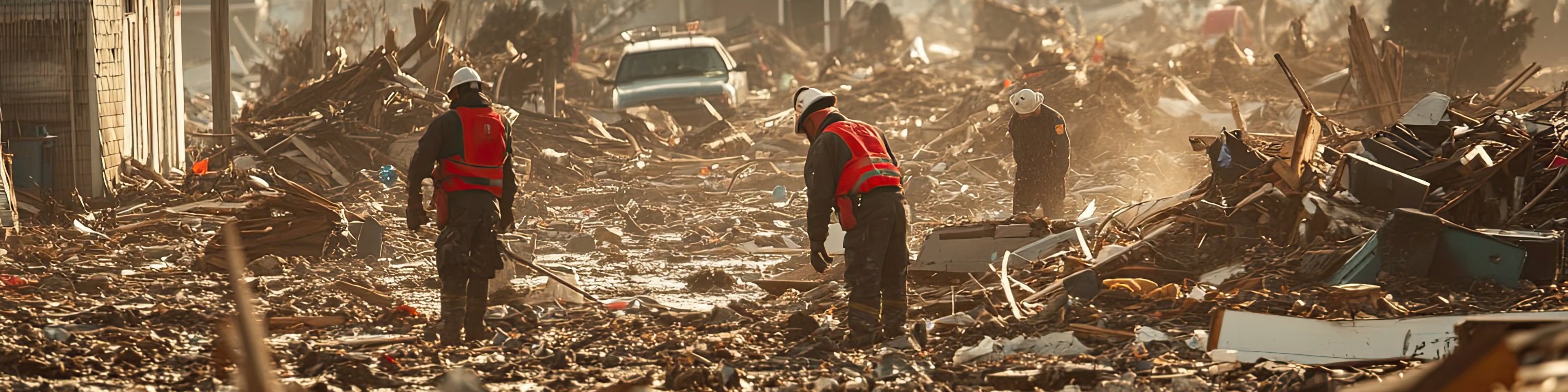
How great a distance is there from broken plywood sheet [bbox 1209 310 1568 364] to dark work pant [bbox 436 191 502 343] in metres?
3.67

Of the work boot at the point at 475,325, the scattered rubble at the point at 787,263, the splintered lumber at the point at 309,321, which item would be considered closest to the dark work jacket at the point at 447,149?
the work boot at the point at 475,325

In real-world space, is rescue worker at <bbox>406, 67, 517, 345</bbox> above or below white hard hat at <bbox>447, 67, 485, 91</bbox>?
below

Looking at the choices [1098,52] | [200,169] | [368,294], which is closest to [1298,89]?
[368,294]

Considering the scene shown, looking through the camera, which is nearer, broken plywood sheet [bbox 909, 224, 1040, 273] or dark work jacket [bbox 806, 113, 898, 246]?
dark work jacket [bbox 806, 113, 898, 246]

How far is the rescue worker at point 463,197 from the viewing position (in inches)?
285

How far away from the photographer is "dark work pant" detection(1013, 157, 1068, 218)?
37.0 feet

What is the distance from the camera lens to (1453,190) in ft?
28.7

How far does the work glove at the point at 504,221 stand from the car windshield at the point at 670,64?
13.4 meters

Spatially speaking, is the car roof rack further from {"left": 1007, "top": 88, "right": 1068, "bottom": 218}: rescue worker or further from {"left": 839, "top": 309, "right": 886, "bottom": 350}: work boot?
{"left": 839, "top": 309, "right": 886, "bottom": 350}: work boot

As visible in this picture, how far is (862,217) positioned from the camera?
725 cm

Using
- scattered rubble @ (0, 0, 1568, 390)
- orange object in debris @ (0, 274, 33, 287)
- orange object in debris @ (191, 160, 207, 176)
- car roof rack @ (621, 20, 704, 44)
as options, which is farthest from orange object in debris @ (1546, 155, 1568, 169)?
car roof rack @ (621, 20, 704, 44)

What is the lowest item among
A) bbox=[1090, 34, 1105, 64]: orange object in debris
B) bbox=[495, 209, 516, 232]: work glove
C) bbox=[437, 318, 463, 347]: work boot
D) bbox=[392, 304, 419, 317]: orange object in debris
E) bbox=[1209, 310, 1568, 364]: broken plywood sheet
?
bbox=[392, 304, 419, 317]: orange object in debris

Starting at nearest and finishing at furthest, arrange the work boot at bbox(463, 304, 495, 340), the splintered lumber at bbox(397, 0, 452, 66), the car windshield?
Result: the work boot at bbox(463, 304, 495, 340) → the splintered lumber at bbox(397, 0, 452, 66) → the car windshield

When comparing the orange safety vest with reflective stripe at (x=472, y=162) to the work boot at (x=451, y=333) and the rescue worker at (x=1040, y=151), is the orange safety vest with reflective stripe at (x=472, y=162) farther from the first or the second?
the rescue worker at (x=1040, y=151)
